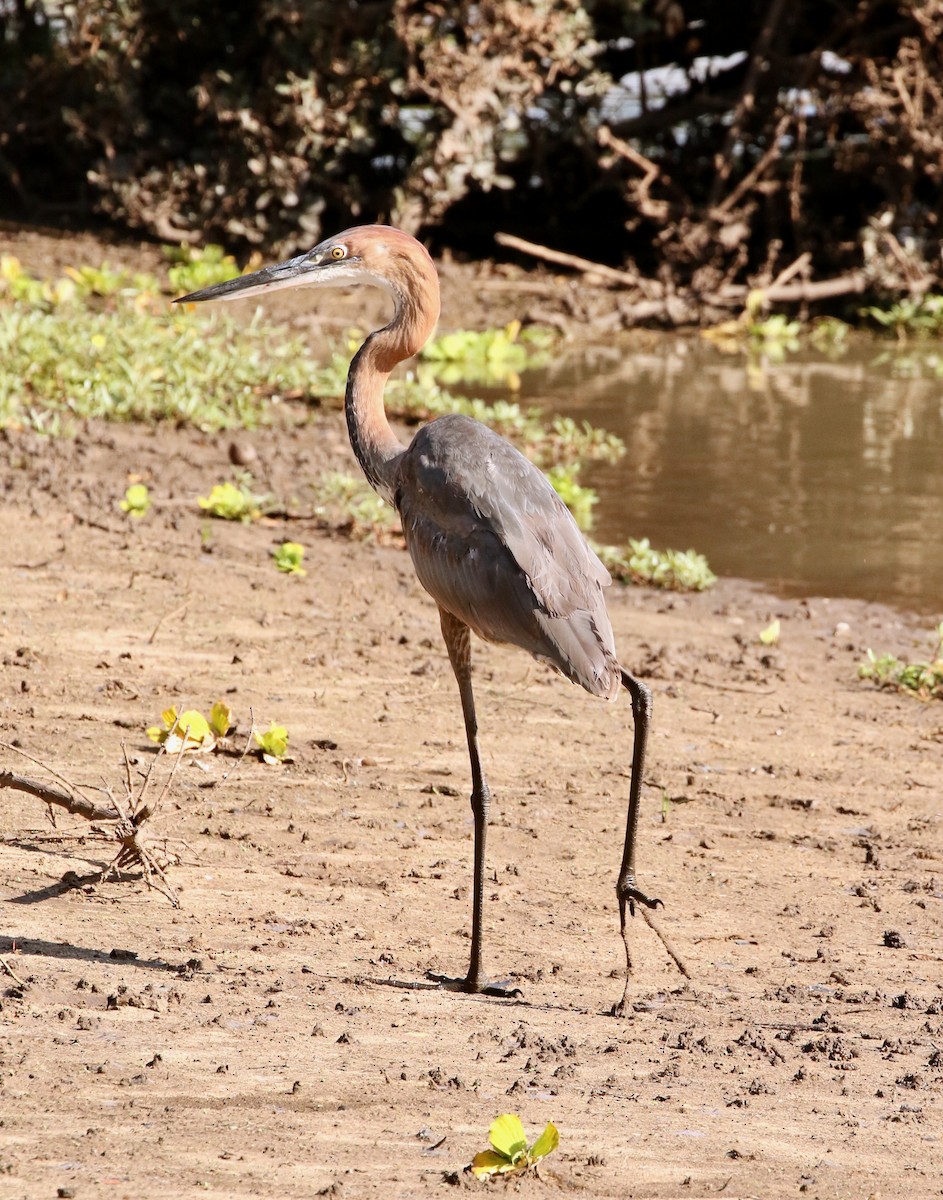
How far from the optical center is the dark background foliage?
13.9 m

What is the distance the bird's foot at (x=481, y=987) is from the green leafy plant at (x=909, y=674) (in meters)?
3.06

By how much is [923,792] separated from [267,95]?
10.6m

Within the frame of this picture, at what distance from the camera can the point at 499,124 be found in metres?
14.4

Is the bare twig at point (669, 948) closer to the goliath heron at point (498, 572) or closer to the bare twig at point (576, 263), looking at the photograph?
the goliath heron at point (498, 572)

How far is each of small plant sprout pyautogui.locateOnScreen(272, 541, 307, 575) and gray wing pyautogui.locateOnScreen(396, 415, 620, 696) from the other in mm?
2405

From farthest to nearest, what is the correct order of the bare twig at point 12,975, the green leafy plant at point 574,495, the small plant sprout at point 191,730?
the green leafy plant at point 574,495 → the small plant sprout at point 191,730 → the bare twig at point 12,975

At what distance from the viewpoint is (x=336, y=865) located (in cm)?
440

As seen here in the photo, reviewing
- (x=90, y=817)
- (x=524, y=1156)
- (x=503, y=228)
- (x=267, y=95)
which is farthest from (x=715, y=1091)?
(x=503, y=228)

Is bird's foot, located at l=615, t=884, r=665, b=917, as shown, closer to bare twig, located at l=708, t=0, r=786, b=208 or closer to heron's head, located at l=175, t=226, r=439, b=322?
heron's head, located at l=175, t=226, r=439, b=322

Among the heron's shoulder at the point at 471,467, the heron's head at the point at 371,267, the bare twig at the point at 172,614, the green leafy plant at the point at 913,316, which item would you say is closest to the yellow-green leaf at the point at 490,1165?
the heron's shoulder at the point at 471,467

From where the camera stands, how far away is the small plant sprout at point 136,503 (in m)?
7.28

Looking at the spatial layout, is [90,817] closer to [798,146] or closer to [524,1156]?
[524,1156]

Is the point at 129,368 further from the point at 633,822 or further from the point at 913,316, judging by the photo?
the point at 913,316

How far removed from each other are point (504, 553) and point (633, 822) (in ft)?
2.51
